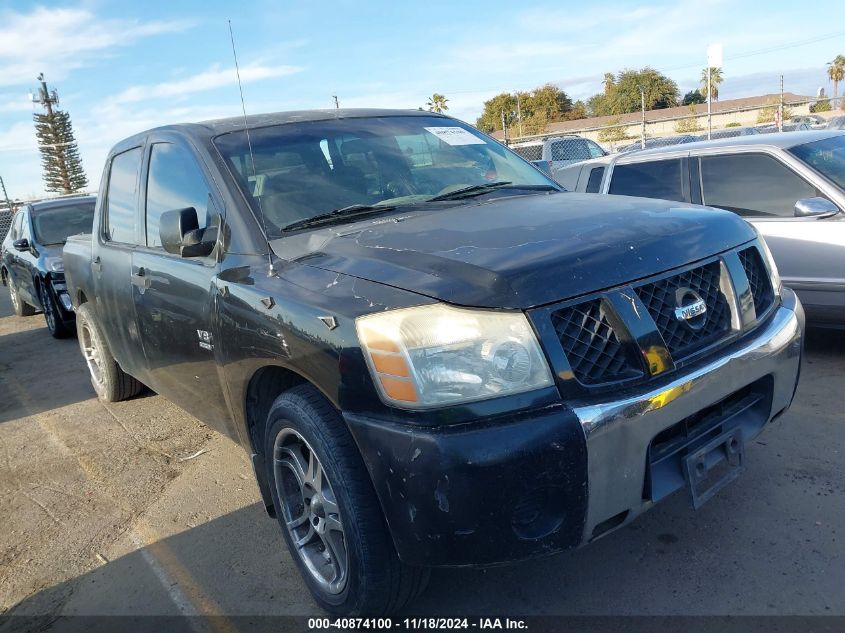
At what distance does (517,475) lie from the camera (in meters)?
1.95

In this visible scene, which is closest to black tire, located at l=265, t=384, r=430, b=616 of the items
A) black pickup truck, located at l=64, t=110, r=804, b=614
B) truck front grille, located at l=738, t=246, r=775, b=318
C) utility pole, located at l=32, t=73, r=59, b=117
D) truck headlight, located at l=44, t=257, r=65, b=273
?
black pickup truck, located at l=64, t=110, r=804, b=614

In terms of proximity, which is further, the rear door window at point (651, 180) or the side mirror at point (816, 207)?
the rear door window at point (651, 180)

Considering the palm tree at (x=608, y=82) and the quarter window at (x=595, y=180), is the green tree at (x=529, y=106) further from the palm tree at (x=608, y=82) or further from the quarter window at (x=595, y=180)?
the quarter window at (x=595, y=180)

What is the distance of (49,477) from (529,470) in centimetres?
340

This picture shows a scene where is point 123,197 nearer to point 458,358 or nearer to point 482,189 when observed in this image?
point 482,189

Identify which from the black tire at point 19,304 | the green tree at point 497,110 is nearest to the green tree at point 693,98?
the green tree at point 497,110

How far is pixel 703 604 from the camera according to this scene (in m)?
2.42

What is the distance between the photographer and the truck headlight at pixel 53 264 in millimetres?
7941

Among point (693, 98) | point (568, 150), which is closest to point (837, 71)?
point (693, 98)

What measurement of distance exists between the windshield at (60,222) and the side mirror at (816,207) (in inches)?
307

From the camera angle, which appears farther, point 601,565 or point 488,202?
point 488,202

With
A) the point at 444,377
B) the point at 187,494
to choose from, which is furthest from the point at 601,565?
the point at 187,494

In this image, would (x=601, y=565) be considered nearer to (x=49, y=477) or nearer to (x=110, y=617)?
(x=110, y=617)

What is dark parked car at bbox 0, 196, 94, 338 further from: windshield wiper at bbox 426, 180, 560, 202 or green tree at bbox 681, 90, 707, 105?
green tree at bbox 681, 90, 707, 105
